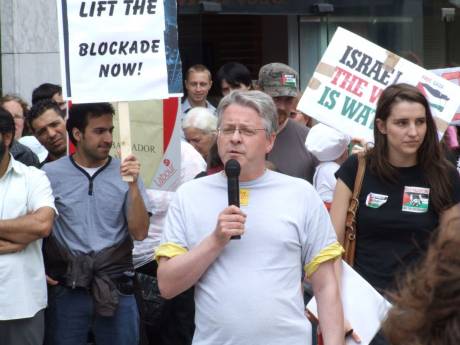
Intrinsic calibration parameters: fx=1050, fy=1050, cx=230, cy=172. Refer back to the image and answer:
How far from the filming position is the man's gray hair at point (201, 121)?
738 centimetres

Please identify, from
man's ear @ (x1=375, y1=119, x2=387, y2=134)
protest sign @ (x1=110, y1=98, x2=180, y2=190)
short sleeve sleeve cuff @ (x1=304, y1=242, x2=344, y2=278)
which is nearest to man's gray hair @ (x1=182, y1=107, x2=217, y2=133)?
protest sign @ (x1=110, y1=98, x2=180, y2=190)

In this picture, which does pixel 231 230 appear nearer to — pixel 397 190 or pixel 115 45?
pixel 397 190

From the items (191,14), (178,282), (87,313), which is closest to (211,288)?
(178,282)

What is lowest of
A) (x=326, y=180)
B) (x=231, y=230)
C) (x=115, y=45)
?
(x=326, y=180)

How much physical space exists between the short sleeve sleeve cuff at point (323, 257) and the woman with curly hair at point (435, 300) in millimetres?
2083

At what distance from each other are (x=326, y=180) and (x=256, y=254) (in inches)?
102

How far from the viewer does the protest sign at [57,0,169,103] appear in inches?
225

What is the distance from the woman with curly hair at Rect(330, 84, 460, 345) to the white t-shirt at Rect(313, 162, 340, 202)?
130 cm

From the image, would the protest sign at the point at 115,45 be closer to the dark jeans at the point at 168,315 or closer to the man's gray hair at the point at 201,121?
the dark jeans at the point at 168,315

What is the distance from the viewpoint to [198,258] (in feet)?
12.5

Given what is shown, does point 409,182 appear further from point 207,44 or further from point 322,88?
point 207,44

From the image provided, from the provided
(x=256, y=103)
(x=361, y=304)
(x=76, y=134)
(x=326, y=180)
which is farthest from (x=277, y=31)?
(x=256, y=103)

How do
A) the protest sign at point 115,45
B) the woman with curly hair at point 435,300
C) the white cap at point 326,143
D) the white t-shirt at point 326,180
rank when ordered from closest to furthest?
the woman with curly hair at point 435,300 < the protest sign at point 115,45 < the white t-shirt at point 326,180 < the white cap at point 326,143

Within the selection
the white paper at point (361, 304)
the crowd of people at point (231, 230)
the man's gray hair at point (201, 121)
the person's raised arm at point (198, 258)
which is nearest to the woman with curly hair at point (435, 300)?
the crowd of people at point (231, 230)
